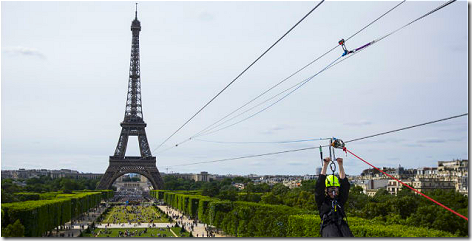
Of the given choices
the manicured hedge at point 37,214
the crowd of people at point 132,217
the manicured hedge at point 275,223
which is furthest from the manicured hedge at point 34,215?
the manicured hedge at point 275,223

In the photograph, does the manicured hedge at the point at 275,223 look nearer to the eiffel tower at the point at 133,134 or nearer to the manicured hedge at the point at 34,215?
the manicured hedge at the point at 34,215

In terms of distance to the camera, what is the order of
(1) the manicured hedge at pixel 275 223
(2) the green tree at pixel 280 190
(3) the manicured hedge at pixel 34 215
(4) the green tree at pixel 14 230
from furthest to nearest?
(2) the green tree at pixel 280 190 → (3) the manicured hedge at pixel 34 215 → (4) the green tree at pixel 14 230 → (1) the manicured hedge at pixel 275 223

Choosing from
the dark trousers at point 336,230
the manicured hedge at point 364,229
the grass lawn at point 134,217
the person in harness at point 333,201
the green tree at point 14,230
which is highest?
the person in harness at point 333,201

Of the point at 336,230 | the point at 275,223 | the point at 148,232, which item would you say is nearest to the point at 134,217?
the point at 148,232

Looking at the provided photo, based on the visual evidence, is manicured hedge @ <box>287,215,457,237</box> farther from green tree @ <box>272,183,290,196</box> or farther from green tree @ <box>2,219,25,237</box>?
green tree @ <box>272,183,290,196</box>

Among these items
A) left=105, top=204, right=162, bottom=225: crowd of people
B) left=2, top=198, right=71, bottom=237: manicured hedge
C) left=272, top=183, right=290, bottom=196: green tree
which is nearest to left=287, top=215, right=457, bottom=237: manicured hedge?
left=2, top=198, right=71, bottom=237: manicured hedge
